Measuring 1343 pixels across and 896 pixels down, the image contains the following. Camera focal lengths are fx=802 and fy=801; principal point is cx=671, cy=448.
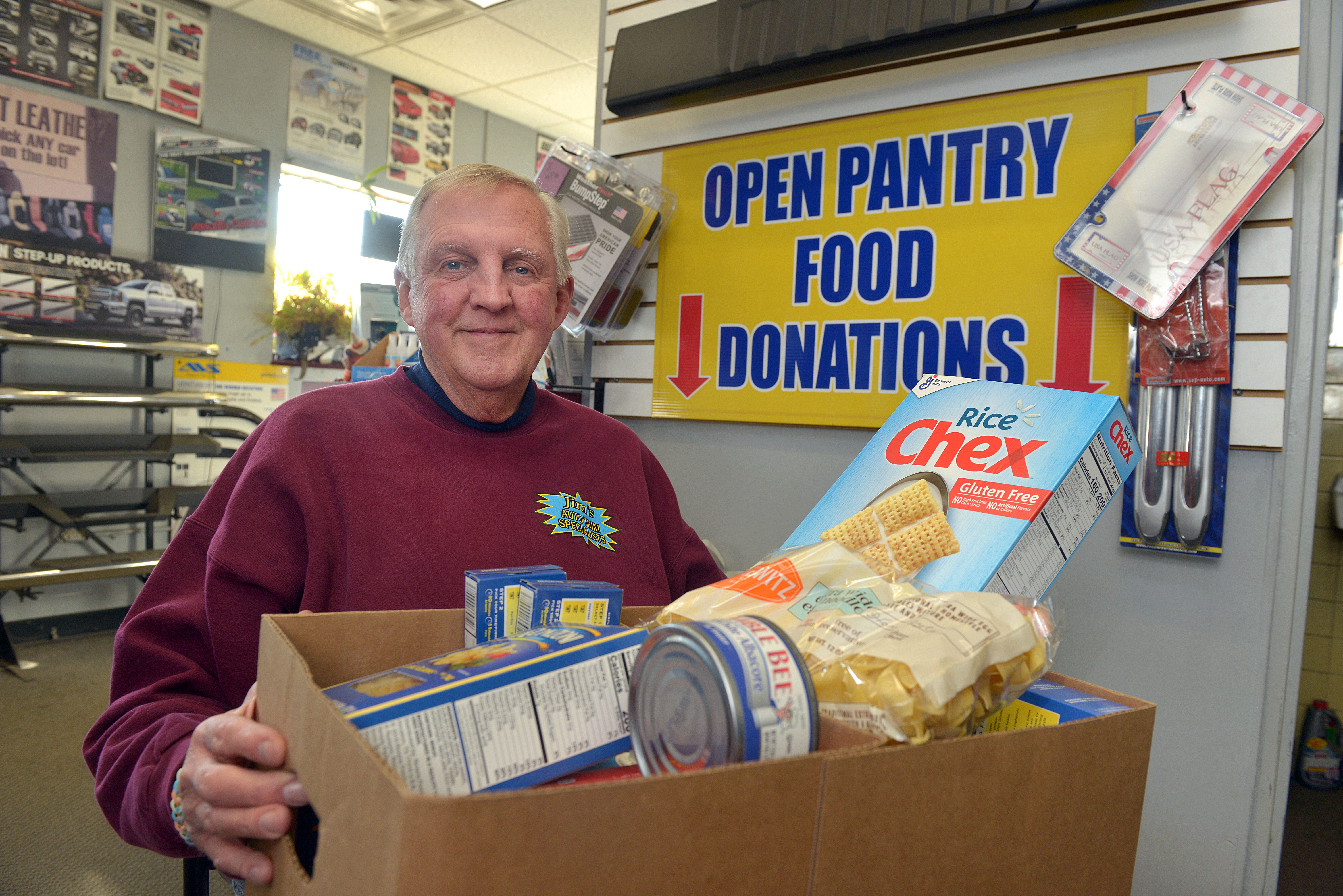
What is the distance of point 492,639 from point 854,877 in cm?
36

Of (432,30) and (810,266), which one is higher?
(432,30)

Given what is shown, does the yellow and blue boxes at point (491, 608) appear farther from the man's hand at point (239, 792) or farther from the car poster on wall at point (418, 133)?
the car poster on wall at point (418, 133)

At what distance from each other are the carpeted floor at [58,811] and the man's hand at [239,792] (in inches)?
91.8

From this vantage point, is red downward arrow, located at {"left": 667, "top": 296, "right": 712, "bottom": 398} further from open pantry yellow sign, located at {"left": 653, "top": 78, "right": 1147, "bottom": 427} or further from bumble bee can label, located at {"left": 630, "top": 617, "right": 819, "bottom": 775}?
bumble bee can label, located at {"left": 630, "top": 617, "right": 819, "bottom": 775}

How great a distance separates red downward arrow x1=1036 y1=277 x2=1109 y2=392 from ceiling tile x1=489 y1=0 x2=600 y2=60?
379 cm

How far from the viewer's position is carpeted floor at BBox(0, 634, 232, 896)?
2434mm

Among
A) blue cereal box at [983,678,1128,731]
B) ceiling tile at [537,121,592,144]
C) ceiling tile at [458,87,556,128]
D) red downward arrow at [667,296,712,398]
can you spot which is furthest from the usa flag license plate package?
ceiling tile at [537,121,592,144]

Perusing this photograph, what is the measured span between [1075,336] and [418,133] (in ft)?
18.7

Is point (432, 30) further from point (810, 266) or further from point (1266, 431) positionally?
point (1266, 431)

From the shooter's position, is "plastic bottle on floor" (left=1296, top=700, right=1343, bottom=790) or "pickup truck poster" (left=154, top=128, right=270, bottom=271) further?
"pickup truck poster" (left=154, top=128, right=270, bottom=271)

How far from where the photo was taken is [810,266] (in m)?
1.81

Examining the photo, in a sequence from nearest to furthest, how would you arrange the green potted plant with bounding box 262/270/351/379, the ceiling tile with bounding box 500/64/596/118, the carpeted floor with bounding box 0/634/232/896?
the carpeted floor with bounding box 0/634/232/896 < the green potted plant with bounding box 262/270/351/379 < the ceiling tile with bounding box 500/64/596/118

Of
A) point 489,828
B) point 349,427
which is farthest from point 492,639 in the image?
point 349,427

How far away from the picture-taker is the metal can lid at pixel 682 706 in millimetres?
438
